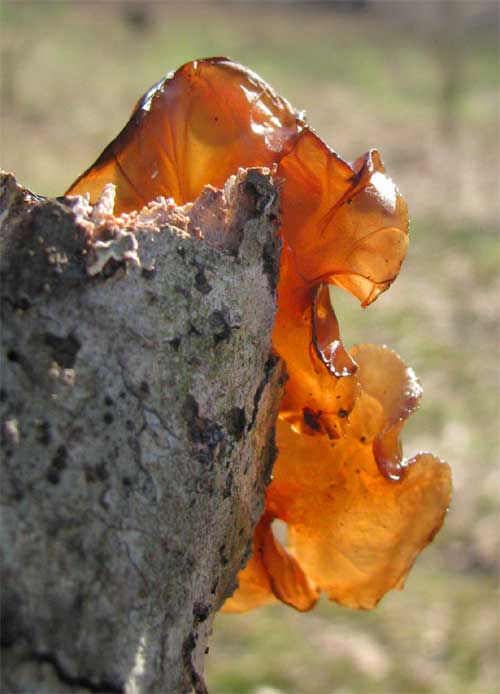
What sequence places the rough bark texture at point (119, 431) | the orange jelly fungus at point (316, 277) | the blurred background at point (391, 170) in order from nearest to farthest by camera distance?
the rough bark texture at point (119, 431)
the orange jelly fungus at point (316, 277)
the blurred background at point (391, 170)

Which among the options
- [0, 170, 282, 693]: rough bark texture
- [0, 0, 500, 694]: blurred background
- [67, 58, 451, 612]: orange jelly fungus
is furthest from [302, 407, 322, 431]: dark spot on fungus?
[0, 0, 500, 694]: blurred background

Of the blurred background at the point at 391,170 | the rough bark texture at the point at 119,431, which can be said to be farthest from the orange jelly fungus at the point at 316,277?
the blurred background at the point at 391,170

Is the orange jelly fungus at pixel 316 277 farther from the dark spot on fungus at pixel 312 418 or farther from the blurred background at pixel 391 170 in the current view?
the blurred background at pixel 391 170

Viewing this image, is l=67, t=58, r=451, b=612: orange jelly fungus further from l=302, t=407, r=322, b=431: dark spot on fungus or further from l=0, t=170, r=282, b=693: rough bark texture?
l=0, t=170, r=282, b=693: rough bark texture

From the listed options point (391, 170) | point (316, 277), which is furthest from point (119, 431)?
point (391, 170)

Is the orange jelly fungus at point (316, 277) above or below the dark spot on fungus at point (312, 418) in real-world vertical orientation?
above

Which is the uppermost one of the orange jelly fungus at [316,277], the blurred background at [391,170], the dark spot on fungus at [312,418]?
the blurred background at [391,170]

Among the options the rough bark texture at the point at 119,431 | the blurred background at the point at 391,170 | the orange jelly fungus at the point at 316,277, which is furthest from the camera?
the blurred background at the point at 391,170
